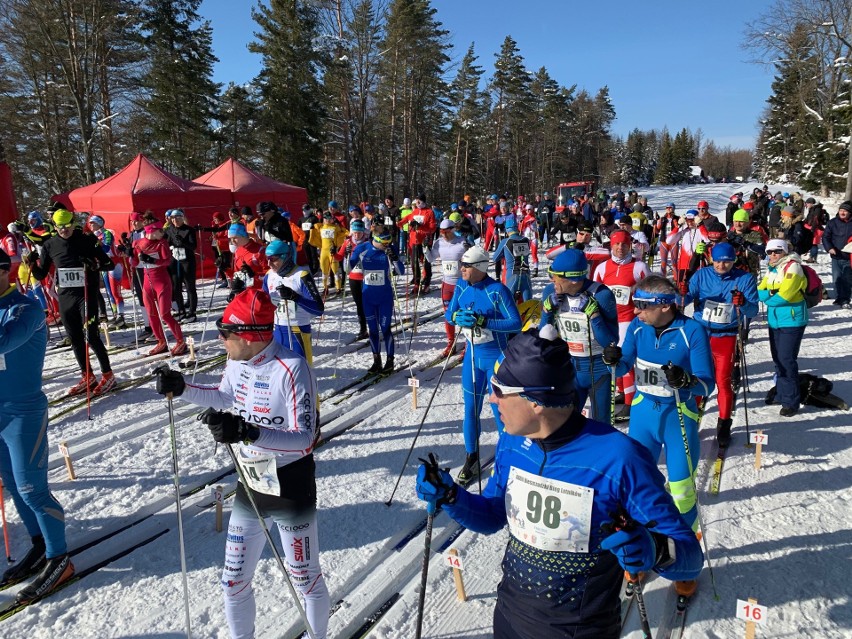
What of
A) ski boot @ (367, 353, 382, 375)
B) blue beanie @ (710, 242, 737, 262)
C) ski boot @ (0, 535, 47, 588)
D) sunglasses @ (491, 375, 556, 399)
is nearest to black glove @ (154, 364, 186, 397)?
sunglasses @ (491, 375, 556, 399)

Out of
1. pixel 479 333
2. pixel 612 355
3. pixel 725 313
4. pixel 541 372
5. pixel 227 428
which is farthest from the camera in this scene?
pixel 725 313

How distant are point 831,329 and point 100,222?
14.8m

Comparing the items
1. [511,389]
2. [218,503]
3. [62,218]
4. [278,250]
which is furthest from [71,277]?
[511,389]

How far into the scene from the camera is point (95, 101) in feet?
82.3

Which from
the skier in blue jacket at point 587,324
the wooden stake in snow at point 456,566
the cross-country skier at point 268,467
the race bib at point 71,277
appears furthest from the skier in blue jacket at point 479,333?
the race bib at point 71,277

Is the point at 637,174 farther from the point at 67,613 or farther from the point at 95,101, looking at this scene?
the point at 67,613

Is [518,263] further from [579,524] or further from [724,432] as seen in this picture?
[579,524]

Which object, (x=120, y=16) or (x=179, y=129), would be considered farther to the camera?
(x=179, y=129)

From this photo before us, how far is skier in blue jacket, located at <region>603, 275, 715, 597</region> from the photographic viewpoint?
12.2ft

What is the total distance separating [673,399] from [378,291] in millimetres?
4834

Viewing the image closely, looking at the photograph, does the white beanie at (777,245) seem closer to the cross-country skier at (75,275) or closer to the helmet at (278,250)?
the helmet at (278,250)

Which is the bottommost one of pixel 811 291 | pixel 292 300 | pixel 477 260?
pixel 811 291

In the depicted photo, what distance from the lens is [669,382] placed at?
142 inches

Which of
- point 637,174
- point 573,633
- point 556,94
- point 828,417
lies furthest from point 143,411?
point 637,174
